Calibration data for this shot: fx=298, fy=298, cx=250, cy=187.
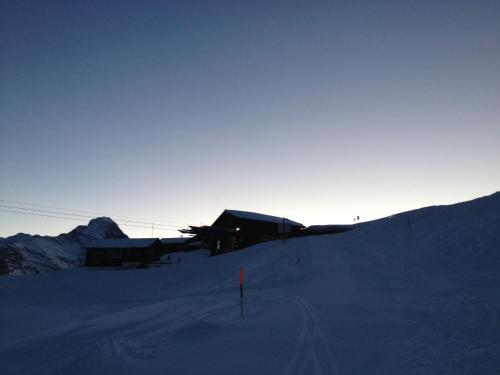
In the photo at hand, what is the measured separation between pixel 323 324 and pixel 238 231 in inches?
1385

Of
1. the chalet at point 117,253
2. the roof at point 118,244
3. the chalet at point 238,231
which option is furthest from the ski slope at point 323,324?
the roof at point 118,244

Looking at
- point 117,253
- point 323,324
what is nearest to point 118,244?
point 117,253

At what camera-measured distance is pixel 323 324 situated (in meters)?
7.97

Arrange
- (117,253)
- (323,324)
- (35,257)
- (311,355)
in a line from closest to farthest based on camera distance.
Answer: (311,355), (323,324), (117,253), (35,257)

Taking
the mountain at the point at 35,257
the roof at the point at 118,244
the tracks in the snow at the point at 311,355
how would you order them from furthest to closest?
the mountain at the point at 35,257 < the roof at the point at 118,244 < the tracks in the snow at the point at 311,355

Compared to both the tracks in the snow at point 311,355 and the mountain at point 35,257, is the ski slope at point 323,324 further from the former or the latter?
the mountain at point 35,257

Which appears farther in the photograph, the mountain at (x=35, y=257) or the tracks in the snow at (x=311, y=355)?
the mountain at (x=35, y=257)

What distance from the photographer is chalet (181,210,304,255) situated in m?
42.4

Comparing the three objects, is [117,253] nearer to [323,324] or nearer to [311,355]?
[323,324]

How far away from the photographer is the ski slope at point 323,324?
5.67 metres

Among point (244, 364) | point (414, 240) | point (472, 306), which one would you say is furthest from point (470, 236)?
point (244, 364)

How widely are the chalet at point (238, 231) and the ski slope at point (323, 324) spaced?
19.9 m

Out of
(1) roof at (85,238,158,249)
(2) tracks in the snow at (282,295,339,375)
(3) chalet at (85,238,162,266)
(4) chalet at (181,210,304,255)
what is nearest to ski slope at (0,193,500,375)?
(2) tracks in the snow at (282,295,339,375)

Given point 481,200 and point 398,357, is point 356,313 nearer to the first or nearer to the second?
point 398,357
